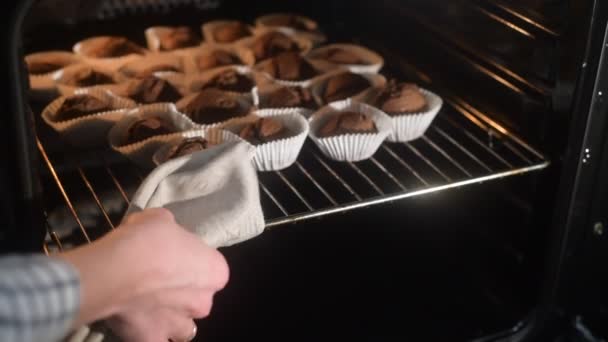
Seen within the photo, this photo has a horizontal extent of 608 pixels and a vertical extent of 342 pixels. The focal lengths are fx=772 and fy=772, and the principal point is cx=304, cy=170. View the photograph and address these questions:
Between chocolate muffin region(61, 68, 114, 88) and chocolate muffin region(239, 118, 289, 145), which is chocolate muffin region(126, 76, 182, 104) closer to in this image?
chocolate muffin region(61, 68, 114, 88)

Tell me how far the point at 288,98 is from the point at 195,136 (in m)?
0.22

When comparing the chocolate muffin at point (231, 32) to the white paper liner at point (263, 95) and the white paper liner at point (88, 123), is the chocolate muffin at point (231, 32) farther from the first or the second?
the white paper liner at point (88, 123)

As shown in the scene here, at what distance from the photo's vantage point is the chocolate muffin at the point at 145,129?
4.21ft

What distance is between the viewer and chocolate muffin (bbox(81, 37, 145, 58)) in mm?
1577

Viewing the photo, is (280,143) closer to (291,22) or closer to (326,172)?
(326,172)

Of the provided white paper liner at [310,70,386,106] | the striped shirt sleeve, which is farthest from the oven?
the striped shirt sleeve

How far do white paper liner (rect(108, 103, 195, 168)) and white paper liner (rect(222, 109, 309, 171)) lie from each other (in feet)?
0.27

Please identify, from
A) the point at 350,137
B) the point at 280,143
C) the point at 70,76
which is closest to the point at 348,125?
the point at 350,137

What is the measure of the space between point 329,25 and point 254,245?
0.58 m

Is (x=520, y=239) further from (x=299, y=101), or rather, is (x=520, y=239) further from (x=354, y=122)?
(x=299, y=101)

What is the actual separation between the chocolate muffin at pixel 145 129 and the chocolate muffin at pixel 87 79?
0.68 feet

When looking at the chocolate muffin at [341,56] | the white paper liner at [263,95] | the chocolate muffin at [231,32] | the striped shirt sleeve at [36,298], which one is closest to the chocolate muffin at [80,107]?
the white paper liner at [263,95]

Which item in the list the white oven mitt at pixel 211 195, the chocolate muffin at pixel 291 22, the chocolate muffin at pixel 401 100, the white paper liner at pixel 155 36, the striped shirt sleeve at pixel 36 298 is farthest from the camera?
the chocolate muffin at pixel 291 22

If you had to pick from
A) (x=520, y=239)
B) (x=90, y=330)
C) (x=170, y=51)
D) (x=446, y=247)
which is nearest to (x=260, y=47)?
(x=170, y=51)
